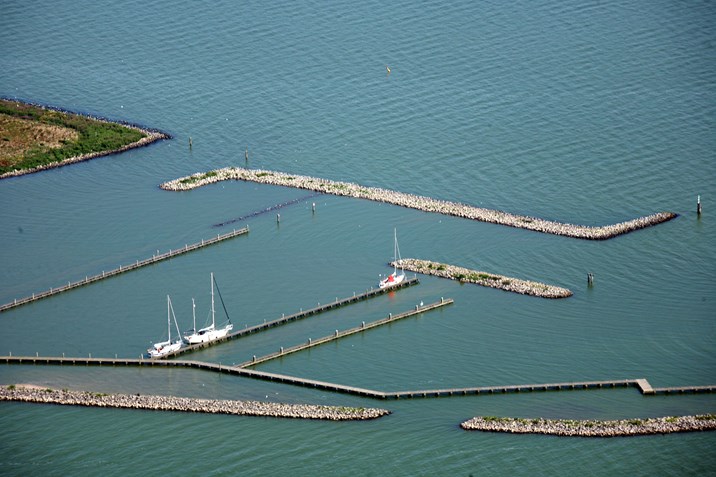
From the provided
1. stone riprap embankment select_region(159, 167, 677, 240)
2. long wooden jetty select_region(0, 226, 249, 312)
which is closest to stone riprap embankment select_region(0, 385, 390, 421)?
long wooden jetty select_region(0, 226, 249, 312)

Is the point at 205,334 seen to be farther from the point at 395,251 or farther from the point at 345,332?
the point at 395,251

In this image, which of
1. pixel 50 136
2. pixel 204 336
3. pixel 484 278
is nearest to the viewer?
pixel 204 336

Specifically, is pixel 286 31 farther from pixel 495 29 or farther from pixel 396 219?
pixel 396 219

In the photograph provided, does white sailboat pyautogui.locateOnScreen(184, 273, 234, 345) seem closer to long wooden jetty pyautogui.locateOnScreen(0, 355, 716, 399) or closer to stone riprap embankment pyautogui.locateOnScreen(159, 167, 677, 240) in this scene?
long wooden jetty pyautogui.locateOnScreen(0, 355, 716, 399)

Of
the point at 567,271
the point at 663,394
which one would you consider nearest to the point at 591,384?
the point at 663,394

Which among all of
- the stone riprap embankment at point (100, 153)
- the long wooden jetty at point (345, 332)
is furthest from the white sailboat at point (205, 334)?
the stone riprap embankment at point (100, 153)

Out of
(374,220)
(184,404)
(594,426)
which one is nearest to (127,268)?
(374,220)

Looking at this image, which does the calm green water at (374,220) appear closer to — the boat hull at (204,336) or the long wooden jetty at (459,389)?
the long wooden jetty at (459,389)
